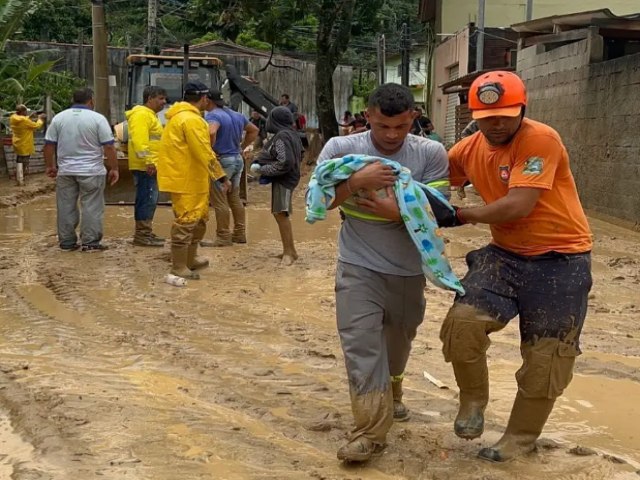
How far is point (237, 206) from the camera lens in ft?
33.3

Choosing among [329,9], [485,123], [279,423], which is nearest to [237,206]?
[279,423]

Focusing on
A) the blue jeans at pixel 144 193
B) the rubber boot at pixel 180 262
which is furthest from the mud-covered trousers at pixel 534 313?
the blue jeans at pixel 144 193

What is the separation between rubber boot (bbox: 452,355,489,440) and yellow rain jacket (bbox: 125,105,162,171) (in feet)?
21.2

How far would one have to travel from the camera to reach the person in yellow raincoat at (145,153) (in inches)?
380

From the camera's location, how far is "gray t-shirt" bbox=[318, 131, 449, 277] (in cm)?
378

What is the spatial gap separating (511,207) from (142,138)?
679 centimetres

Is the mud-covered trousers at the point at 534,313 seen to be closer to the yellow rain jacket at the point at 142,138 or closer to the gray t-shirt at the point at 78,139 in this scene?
the yellow rain jacket at the point at 142,138

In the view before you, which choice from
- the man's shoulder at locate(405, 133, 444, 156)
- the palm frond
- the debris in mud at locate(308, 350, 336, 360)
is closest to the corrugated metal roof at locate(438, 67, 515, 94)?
the palm frond

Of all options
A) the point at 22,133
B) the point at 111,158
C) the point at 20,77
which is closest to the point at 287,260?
the point at 111,158

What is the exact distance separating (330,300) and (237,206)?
3.04m

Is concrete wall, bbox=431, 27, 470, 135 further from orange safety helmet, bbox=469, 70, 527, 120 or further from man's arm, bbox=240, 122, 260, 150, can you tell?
orange safety helmet, bbox=469, 70, 527, 120

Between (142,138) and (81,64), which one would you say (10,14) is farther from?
(81,64)

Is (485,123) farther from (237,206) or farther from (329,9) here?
(329,9)

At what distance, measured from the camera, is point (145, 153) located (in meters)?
9.63
